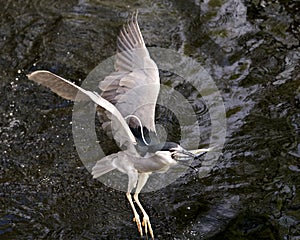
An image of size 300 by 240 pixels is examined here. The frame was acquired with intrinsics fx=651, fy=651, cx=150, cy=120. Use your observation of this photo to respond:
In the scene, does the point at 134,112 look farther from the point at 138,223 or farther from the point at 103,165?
the point at 138,223

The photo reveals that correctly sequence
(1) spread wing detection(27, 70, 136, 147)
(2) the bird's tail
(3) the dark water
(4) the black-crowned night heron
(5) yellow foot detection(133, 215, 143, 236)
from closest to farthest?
(1) spread wing detection(27, 70, 136, 147) < (4) the black-crowned night heron < (5) yellow foot detection(133, 215, 143, 236) < (2) the bird's tail < (3) the dark water

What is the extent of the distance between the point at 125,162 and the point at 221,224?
0.85 metres

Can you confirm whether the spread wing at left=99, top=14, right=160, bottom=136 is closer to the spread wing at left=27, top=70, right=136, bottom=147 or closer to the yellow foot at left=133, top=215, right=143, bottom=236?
the spread wing at left=27, top=70, right=136, bottom=147

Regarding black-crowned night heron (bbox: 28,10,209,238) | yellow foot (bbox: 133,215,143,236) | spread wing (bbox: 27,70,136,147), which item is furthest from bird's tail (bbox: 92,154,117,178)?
yellow foot (bbox: 133,215,143,236)

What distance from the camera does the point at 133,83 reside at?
181 inches

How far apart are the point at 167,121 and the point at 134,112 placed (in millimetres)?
1290

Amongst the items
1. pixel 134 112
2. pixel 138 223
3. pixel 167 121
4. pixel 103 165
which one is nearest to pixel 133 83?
pixel 134 112

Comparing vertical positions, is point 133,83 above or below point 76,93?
below

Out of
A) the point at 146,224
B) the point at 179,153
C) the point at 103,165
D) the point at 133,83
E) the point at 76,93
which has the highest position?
the point at 76,93

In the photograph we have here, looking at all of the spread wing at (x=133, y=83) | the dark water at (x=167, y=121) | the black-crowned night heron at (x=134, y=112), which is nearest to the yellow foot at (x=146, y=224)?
the black-crowned night heron at (x=134, y=112)

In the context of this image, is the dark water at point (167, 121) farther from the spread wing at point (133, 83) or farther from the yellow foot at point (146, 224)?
the spread wing at point (133, 83)

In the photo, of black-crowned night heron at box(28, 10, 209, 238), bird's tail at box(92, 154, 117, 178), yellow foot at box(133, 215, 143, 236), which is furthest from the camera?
bird's tail at box(92, 154, 117, 178)

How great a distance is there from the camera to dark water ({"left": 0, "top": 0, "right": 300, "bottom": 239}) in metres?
4.72

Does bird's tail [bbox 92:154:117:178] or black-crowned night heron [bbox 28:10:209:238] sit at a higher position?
black-crowned night heron [bbox 28:10:209:238]
